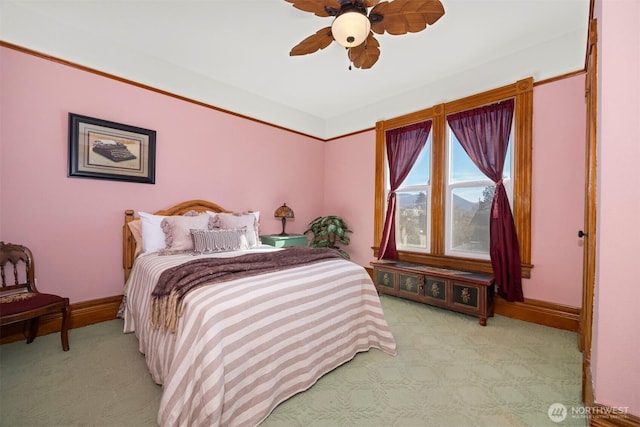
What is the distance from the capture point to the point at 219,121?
11.9ft

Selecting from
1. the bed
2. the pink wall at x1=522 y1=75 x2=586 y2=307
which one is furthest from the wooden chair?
the pink wall at x1=522 y1=75 x2=586 y2=307

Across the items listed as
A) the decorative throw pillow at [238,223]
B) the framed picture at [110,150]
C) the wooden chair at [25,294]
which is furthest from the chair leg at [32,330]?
the decorative throw pillow at [238,223]

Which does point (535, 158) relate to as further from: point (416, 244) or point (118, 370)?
point (118, 370)

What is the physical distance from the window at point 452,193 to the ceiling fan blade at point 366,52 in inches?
71.8

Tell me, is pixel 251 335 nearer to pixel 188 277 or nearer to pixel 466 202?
pixel 188 277

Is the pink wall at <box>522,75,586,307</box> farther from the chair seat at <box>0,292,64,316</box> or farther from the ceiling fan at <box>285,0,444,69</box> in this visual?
the chair seat at <box>0,292,64,316</box>

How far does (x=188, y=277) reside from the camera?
1634 millimetres

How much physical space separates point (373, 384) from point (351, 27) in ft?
7.82

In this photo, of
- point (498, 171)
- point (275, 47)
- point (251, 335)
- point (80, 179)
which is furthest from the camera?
point (498, 171)

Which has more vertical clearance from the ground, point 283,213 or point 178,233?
point 283,213

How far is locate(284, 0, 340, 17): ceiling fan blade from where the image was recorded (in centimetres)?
169

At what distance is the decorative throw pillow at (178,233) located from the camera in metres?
2.70

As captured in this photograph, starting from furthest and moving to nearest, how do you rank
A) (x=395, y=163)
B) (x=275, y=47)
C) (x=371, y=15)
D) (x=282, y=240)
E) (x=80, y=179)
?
(x=395, y=163) < (x=282, y=240) < (x=275, y=47) < (x=80, y=179) < (x=371, y=15)

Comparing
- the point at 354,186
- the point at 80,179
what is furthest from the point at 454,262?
the point at 80,179
